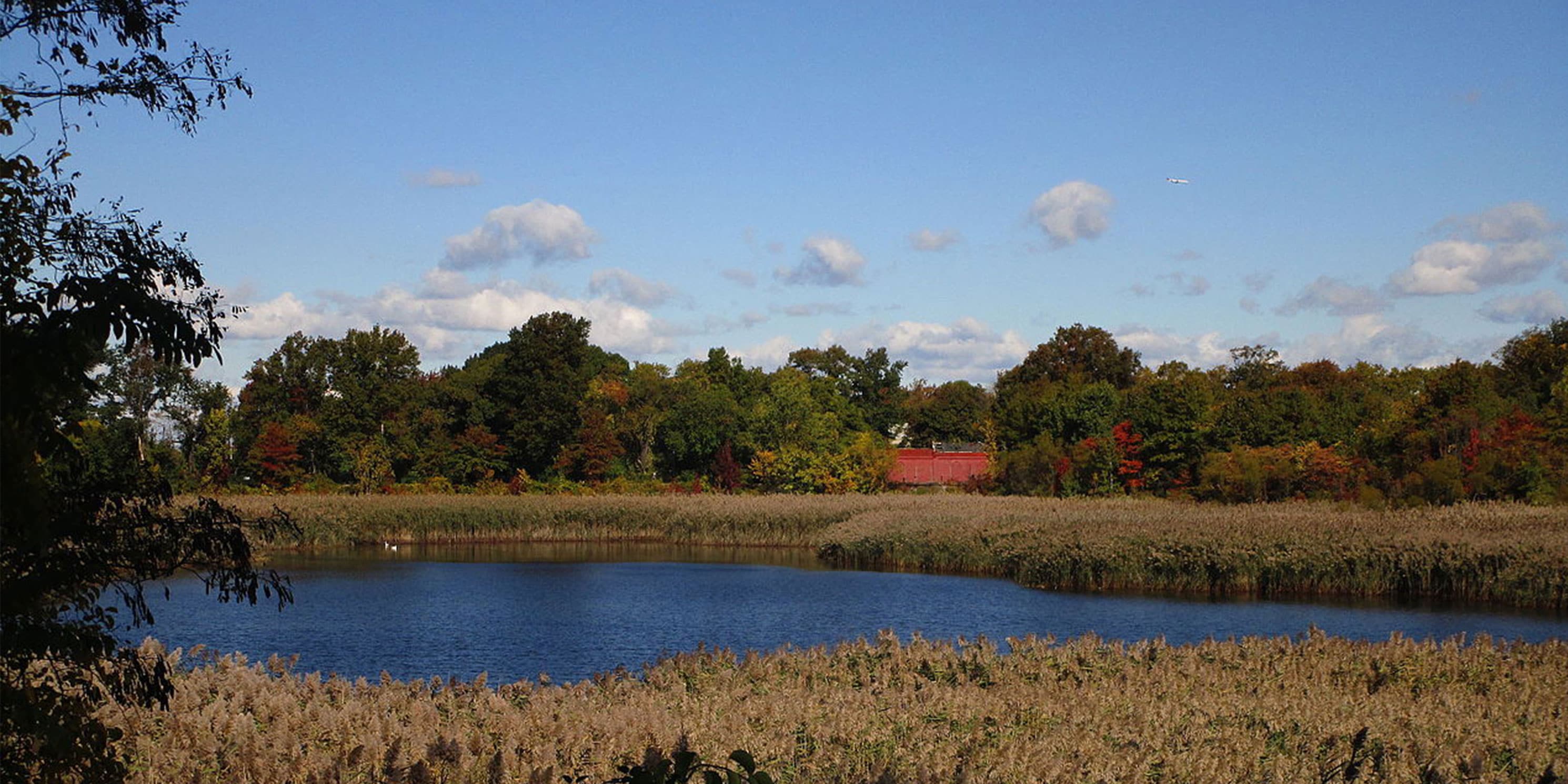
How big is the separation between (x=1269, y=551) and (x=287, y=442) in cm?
4288

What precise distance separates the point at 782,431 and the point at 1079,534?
33642mm

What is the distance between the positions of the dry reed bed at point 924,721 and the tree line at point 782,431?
96.1 ft

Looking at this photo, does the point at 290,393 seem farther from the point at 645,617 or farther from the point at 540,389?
the point at 645,617

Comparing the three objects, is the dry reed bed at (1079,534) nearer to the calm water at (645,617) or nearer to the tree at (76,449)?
the calm water at (645,617)

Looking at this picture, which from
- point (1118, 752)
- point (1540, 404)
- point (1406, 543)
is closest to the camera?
point (1118, 752)

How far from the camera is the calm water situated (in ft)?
70.7

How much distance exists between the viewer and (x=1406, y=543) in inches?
1094

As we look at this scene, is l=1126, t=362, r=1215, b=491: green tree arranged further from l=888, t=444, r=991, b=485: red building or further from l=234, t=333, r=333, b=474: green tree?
l=234, t=333, r=333, b=474: green tree

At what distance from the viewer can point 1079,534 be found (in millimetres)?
33406

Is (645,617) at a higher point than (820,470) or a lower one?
lower

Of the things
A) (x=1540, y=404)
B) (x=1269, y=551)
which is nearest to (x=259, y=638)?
(x=1269, y=551)

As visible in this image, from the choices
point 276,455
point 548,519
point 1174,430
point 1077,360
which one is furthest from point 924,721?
point 1077,360

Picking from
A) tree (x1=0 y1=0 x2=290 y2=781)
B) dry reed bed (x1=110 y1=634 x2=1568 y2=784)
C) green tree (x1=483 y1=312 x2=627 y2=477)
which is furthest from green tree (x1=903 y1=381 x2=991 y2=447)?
tree (x1=0 y1=0 x2=290 y2=781)

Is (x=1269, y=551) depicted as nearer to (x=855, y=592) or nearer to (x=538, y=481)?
(x=855, y=592)
